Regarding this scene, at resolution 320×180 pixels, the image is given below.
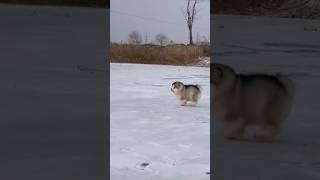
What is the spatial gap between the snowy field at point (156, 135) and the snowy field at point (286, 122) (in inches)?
5.6

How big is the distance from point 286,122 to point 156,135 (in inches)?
36.5

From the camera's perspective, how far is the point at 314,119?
14.4 feet

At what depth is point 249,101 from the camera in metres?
3.58

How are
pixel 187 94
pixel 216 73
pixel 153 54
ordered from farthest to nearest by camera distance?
pixel 153 54, pixel 187 94, pixel 216 73

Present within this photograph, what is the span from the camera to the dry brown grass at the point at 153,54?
11086 millimetres

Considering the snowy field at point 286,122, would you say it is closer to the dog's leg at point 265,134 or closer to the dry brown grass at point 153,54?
the dog's leg at point 265,134

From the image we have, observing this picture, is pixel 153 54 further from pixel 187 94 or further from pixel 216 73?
pixel 216 73

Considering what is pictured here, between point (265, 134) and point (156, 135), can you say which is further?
point (156, 135)

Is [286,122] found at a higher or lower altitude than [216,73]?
lower

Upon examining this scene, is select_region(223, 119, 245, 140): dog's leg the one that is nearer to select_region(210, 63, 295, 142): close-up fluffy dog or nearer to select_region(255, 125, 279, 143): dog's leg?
select_region(210, 63, 295, 142): close-up fluffy dog

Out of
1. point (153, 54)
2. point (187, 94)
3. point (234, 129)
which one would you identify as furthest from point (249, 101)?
point (153, 54)

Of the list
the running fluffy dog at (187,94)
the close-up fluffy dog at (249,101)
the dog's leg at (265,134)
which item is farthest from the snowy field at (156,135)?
the dog's leg at (265,134)

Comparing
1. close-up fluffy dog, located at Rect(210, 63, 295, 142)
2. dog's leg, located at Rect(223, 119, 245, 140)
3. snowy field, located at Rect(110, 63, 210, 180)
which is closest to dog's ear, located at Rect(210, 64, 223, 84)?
close-up fluffy dog, located at Rect(210, 63, 295, 142)
